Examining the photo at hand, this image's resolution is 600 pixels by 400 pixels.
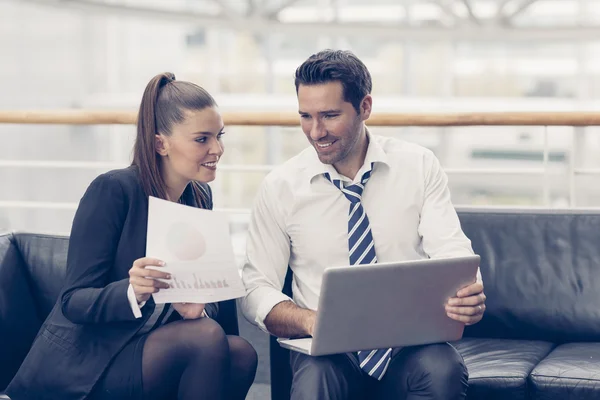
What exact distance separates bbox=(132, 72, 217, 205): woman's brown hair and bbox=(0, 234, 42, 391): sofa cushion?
2.18ft

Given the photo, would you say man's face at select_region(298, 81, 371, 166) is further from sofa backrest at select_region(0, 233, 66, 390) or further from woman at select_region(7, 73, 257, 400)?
sofa backrest at select_region(0, 233, 66, 390)

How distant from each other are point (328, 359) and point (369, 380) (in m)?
0.16

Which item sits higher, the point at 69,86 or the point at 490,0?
the point at 490,0

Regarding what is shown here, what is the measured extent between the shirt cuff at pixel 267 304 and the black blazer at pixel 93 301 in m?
0.27

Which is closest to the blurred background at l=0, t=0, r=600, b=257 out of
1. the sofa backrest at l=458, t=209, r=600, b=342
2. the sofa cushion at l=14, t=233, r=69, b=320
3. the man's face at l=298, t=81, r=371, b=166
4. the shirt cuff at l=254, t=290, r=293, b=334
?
the sofa backrest at l=458, t=209, r=600, b=342

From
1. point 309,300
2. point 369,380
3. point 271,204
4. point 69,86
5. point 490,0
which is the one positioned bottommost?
point 369,380

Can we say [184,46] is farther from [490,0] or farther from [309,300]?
[309,300]

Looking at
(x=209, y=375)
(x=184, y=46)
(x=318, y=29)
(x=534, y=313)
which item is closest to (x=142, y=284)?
(x=209, y=375)

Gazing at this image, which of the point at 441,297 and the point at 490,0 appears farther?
the point at 490,0

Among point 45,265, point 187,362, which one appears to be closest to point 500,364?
point 187,362

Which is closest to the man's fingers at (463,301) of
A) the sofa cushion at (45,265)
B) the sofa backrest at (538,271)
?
the sofa backrest at (538,271)

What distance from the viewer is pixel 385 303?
1.79m

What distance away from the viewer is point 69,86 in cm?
1198

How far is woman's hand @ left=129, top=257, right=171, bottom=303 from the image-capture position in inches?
69.5
